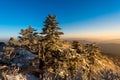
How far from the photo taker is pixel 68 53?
33375 millimetres

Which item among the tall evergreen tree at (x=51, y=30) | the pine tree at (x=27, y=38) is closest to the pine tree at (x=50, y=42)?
the tall evergreen tree at (x=51, y=30)

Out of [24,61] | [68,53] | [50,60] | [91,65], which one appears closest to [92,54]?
[91,65]

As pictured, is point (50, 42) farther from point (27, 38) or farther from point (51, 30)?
point (27, 38)

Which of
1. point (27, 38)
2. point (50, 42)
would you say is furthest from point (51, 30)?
point (27, 38)

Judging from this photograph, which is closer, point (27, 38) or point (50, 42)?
point (50, 42)

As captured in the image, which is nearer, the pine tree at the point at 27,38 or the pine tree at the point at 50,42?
the pine tree at the point at 50,42

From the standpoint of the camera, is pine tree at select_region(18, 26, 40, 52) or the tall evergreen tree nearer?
the tall evergreen tree

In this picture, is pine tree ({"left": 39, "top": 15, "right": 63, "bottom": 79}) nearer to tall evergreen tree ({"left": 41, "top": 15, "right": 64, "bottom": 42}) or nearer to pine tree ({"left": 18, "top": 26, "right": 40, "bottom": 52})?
tall evergreen tree ({"left": 41, "top": 15, "right": 64, "bottom": 42})

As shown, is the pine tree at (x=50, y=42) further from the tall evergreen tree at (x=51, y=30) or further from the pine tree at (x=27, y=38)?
the pine tree at (x=27, y=38)

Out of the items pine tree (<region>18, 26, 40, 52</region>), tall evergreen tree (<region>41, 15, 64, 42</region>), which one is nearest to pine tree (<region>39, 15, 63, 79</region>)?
tall evergreen tree (<region>41, 15, 64, 42</region>)

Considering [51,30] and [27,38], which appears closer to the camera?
[51,30]

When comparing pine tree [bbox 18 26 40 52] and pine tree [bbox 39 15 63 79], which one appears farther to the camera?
pine tree [bbox 18 26 40 52]

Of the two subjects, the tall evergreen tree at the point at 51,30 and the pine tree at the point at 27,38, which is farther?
the pine tree at the point at 27,38

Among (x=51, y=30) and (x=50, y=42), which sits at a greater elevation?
(x=51, y=30)
